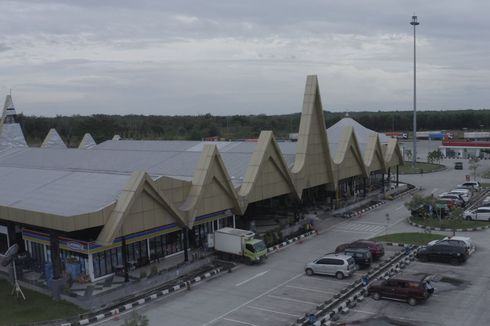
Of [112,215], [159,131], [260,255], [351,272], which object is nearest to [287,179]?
[260,255]

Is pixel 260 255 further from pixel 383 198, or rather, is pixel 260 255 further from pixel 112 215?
pixel 383 198

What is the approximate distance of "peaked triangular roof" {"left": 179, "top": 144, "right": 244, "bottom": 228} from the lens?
31891 mm

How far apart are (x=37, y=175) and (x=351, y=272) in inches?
938

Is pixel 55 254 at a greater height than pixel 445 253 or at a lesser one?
greater

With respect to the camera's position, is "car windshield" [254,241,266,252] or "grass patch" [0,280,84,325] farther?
"car windshield" [254,241,266,252]

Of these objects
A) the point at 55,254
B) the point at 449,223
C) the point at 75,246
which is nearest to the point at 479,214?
the point at 449,223

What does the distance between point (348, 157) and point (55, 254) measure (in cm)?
3079

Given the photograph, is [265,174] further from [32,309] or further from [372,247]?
[32,309]

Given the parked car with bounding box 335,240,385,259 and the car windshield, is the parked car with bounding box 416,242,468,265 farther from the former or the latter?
the car windshield

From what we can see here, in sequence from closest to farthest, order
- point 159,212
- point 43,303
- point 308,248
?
point 43,303 < point 159,212 < point 308,248

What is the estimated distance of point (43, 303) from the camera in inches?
1019

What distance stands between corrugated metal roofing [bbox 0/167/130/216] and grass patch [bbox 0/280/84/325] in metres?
4.69

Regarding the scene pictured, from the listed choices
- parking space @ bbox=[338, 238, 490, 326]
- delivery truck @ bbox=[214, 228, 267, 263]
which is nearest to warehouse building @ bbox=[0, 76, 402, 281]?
delivery truck @ bbox=[214, 228, 267, 263]

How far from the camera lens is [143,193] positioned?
2894 centimetres
